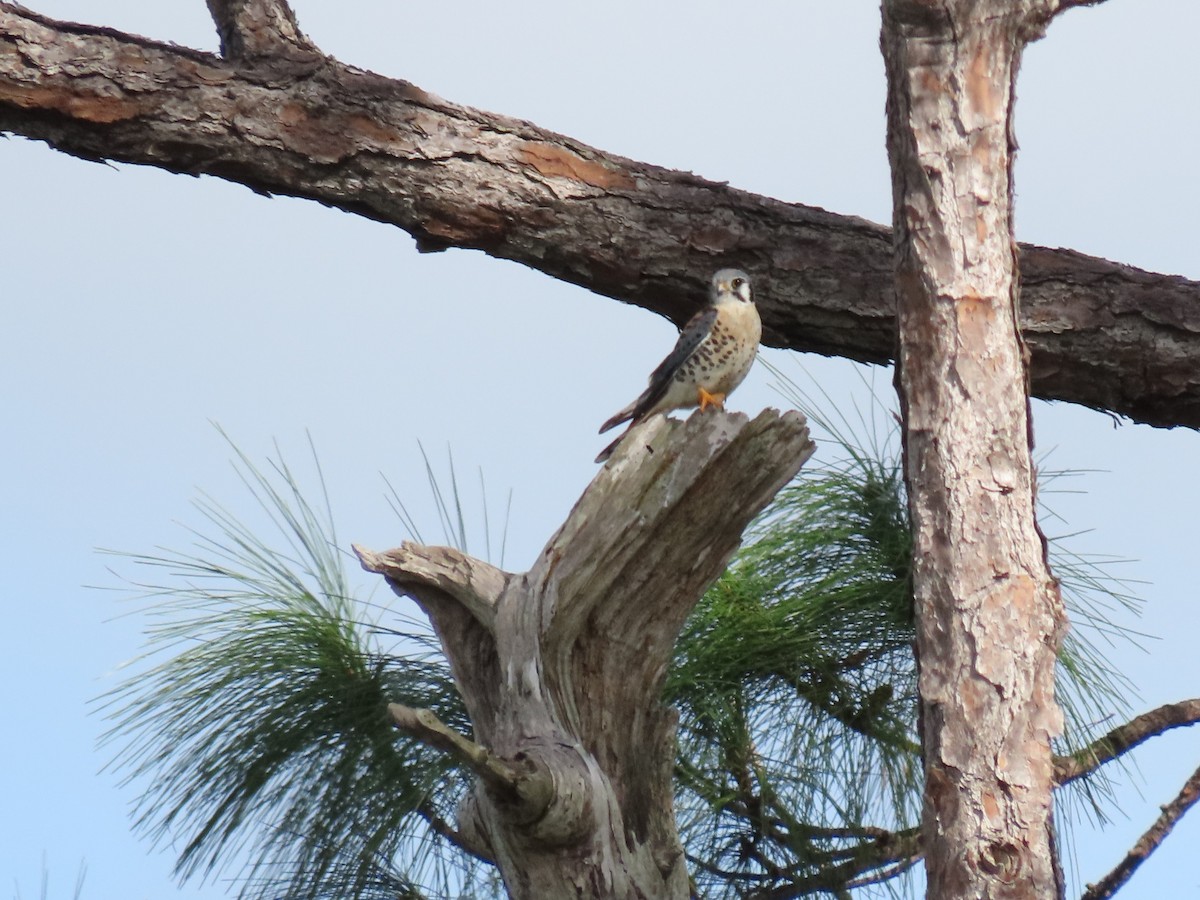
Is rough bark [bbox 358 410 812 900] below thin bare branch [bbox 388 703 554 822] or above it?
above

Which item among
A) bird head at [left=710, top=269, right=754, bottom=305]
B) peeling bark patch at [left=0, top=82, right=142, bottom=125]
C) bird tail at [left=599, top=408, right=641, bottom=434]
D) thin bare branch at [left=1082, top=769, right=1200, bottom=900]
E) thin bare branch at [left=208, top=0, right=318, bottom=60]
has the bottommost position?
thin bare branch at [left=1082, top=769, right=1200, bottom=900]

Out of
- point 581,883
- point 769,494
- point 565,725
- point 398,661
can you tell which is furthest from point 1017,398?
point 398,661

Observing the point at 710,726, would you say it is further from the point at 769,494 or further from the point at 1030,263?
the point at 1030,263

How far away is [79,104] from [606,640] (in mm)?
1262

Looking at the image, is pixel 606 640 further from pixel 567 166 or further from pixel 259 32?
pixel 259 32

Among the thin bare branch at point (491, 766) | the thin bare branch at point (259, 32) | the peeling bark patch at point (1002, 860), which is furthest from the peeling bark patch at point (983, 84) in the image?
the thin bare branch at point (259, 32)

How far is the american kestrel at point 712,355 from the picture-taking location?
90.1 inches

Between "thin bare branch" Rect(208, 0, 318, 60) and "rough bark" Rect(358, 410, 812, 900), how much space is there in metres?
0.97

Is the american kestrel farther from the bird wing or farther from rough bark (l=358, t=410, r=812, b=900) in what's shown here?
rough bark (l=358, t=410, r=812, b=900)

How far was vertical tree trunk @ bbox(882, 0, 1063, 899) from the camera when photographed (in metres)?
1.62

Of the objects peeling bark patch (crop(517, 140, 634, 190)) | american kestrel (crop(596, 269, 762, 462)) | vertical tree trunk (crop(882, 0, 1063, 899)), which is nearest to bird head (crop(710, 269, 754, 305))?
american kestrel (crop(596, 269, 762, 462))

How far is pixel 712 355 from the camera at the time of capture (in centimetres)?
232

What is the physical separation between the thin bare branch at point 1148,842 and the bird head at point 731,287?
1.03 metres

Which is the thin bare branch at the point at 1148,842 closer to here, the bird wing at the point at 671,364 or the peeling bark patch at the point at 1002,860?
the peeling bark patch at the point at 1002,860
